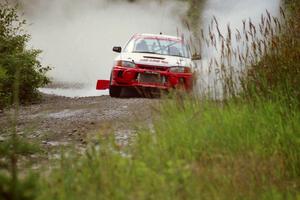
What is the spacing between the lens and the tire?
49.6 feet

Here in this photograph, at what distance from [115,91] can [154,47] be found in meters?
1.30

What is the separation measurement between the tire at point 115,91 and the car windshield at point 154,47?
86cm

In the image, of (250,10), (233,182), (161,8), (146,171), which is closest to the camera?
(146,171)

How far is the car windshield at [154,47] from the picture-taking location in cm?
→ 1501

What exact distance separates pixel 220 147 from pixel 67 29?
120 feet

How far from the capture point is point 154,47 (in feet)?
49.7

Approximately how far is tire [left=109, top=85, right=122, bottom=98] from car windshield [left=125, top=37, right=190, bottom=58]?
0.86 meters

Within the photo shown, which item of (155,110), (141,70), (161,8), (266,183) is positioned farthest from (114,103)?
(161,8)

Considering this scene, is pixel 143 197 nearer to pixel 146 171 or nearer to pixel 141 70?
pixel 146 171

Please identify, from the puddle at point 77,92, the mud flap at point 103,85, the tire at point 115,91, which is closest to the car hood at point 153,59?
the tire at point 115,91

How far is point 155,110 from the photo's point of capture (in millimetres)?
6977

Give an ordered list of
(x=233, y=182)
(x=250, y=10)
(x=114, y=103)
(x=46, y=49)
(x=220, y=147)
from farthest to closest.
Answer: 1. (x=46, y=49)
2. (x=250, y=10)
3. (x=114, y=103)
4. (x=220, y=147)
5. (x=233, y=182)

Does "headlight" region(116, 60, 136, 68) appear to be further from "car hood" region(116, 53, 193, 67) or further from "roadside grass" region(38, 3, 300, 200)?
"roadside grass" region(38, 3, 300, 200)

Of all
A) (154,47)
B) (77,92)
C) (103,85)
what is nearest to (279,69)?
(154,47)
